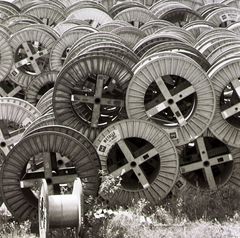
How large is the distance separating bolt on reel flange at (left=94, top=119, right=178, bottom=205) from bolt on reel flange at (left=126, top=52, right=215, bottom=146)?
0.41m

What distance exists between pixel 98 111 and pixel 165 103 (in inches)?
40.4

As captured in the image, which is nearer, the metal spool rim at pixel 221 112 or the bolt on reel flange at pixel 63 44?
the metal spool rim at pixel 221 112

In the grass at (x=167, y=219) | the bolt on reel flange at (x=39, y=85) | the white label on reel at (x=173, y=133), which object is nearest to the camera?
the grass at (x=167, y=219)

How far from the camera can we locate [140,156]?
27.3 ft

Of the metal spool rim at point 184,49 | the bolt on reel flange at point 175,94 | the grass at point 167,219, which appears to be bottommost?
the grass at point 167,219

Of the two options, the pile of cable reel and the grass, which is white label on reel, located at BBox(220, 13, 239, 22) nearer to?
the pile of cable reel

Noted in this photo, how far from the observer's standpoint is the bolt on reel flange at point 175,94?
28.0 ft

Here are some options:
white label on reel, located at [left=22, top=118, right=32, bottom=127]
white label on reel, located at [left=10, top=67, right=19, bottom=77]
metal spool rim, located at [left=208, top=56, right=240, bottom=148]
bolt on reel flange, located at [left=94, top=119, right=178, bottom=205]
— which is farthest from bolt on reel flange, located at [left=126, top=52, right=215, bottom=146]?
white label on reel, located at [left=10, top=67, right=19, bottom=77]

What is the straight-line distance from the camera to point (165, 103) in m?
8.65

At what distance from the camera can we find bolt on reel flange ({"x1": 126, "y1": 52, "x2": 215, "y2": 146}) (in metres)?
8.54

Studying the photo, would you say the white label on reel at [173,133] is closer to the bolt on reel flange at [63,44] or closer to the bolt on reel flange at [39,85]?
the bolt on reel flange at [39,85]

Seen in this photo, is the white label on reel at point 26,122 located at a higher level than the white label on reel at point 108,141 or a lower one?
higher

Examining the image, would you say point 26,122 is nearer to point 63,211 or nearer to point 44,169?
point 44,169

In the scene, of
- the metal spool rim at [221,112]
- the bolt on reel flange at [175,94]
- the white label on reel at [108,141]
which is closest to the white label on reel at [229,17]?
the metal spool rim at [221,112]
